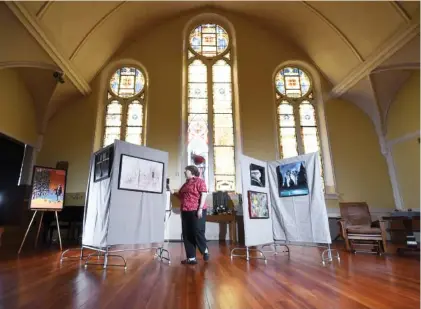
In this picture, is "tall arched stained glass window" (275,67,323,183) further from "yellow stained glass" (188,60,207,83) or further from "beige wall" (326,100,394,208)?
"yellow stained glass" (188,60,207,83)

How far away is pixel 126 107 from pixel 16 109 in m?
2.61

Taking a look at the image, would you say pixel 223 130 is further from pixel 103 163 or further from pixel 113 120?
pixel 103 163

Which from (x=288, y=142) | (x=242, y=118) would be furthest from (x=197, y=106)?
(x=288, y=142)

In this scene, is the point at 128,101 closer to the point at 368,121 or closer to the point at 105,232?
the point at 105,232

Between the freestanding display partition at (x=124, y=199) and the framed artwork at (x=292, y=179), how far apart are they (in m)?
1.86

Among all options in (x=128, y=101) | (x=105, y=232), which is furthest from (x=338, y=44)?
(x=105, y=232)

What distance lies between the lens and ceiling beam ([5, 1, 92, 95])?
420 cm

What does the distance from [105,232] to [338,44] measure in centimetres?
690

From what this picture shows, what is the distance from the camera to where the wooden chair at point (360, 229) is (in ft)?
13.3

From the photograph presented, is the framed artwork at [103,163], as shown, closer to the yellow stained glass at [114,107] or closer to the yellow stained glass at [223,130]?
the yellow stained glass at [223,130]

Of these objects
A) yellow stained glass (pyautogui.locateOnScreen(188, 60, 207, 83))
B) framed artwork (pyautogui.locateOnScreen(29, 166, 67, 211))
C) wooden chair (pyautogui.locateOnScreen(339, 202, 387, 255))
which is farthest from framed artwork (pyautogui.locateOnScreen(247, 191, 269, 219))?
yellow stained glass (pyautogui.locateOnScreen(188, 60, 207, 83))

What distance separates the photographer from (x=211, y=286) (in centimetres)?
195

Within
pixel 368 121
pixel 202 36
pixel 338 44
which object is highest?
pixel 202 36

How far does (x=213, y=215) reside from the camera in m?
5.63
